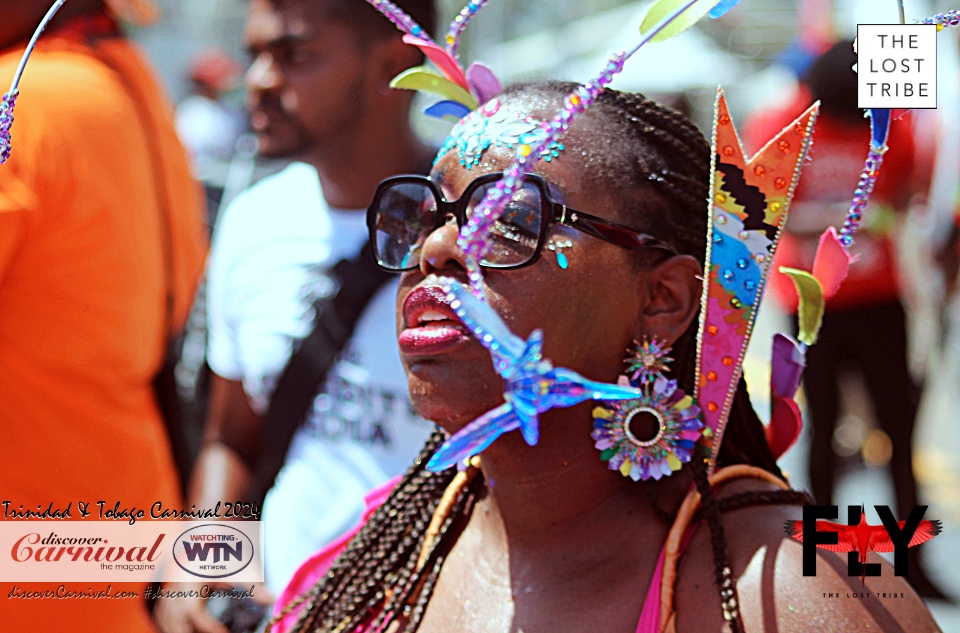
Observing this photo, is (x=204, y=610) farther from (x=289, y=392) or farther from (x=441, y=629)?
(x=441, y=629)

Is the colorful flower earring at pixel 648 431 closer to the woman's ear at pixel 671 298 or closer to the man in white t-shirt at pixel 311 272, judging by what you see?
the woman's ear at pixel 671 298

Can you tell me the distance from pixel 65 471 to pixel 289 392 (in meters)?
0.71

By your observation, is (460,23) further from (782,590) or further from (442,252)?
(782,590)

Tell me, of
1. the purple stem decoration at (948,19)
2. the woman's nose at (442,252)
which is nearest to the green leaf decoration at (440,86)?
the woman's nose at (442,252)

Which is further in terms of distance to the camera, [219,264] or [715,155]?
[219,264]

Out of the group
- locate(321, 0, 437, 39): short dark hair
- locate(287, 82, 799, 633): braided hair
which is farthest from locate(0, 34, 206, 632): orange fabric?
locate(287, 82, 799, 633): braided hair

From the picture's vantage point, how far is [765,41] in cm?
1330

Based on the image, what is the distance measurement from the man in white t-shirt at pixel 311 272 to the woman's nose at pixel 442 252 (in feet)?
3.87

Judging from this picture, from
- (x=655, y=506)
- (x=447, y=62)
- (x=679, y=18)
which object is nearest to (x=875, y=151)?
(x=679, y=18)

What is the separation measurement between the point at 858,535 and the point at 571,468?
470 millimetres

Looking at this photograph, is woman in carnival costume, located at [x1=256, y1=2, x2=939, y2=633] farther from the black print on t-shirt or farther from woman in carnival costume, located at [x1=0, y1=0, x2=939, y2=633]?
the black print on t-shirt

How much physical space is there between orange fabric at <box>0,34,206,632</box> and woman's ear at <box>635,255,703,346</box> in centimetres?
132

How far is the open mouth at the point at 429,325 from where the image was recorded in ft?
5.96

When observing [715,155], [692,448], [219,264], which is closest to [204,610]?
[219,264]
